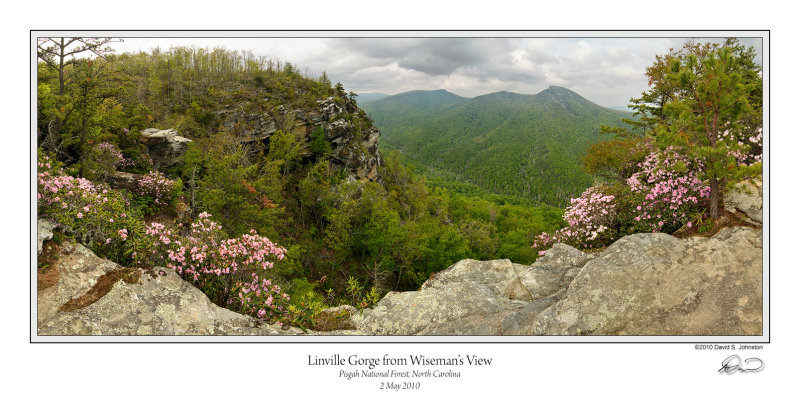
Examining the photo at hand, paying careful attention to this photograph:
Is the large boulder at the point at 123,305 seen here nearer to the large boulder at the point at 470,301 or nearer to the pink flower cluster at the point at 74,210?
the pink flower cluster at the point at 74,210

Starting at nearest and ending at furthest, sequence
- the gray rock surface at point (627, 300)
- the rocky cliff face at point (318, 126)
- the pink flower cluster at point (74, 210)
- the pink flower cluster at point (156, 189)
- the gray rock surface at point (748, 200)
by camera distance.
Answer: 1. the gray rock surface at point (627, 300)
2. the pink flower cluster at point (74, 210)
3. the gray rock surface at point (748, 200)
4. the pink flower cluster at point (156, 189)
5. the rocky cliff face at point (318, 126)

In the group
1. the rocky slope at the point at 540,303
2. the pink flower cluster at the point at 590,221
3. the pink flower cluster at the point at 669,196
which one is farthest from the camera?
the pink flower cluster at the point at 590,221

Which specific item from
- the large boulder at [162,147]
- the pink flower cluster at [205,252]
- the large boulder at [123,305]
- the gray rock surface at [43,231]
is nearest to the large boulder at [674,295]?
the large boulder at [123,305]

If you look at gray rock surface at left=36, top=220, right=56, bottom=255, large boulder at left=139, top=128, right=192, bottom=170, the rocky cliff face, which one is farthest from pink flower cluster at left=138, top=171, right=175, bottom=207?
the rocky cliff face

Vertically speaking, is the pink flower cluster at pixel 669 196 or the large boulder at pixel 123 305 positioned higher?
the pink flower cluster at pixel 669 196

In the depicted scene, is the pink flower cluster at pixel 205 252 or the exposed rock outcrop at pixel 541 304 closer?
the exposed rock outcrop at pixel 541 304
